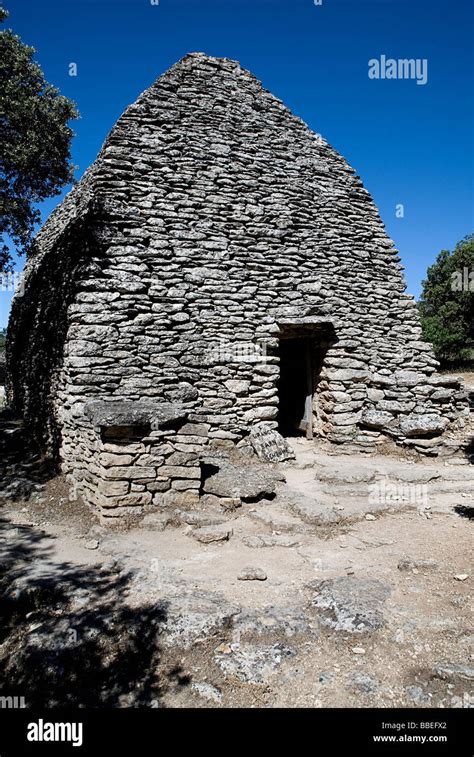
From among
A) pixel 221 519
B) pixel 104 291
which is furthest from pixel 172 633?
pixel 104 291

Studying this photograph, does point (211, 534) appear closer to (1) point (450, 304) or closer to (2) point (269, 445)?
(2) point (269, 445)

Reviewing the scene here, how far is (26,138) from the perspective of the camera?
29.2 feet

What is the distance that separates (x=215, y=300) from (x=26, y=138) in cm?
527

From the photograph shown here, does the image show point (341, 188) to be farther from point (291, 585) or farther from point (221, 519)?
point (291, 585)

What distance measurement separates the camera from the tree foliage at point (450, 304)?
2245cm

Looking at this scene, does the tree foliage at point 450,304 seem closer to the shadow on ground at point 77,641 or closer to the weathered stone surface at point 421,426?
the weathered stone surface at point 421,426

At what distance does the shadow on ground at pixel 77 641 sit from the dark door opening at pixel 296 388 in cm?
670

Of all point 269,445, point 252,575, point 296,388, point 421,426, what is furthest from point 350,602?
point 296,388

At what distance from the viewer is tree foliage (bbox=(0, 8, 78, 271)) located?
8.45 meters

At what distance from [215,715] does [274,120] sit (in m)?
11.2

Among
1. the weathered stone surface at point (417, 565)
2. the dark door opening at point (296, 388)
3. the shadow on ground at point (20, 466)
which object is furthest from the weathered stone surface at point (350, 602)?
the dark door opening at point (296, 388)

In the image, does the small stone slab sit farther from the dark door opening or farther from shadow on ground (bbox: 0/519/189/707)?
the dark door opening

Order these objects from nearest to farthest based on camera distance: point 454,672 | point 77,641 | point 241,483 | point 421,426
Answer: point 454,672
point 77,641
point 241,483
point 421,426

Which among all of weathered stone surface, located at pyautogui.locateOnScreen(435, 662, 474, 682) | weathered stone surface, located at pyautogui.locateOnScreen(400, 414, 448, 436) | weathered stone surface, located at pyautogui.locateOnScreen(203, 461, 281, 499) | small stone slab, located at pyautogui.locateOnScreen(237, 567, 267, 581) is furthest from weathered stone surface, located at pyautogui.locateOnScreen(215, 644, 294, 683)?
weathered stone surface, located at pyautogui.locateOnScreen(400, 414, 448, 436)
